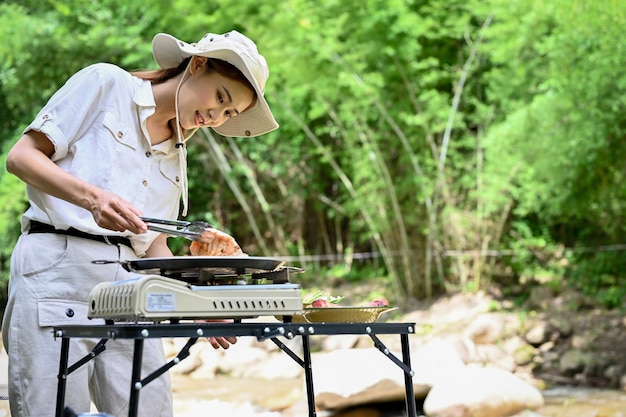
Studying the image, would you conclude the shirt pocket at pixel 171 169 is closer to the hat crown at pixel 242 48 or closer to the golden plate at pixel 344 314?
the hat crown at pixel 242 48

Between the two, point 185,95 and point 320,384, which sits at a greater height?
point 185,95

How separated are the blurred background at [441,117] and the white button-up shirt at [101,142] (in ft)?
18.1

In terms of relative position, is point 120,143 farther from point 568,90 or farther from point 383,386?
point 568,90

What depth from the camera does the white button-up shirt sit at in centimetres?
179

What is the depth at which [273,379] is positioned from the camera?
24.9 ft

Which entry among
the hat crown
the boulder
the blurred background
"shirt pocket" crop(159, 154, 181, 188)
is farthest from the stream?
the hat crown

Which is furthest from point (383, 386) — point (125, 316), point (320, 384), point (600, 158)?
point (125, 316)

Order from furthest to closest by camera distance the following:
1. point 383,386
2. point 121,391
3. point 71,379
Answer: point 383,386 → point 121,391 → point 71,379

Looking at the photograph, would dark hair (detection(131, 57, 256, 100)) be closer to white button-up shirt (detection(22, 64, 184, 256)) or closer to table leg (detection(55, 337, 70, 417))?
white button-up shirt (detection(22, 64, 184, 256))

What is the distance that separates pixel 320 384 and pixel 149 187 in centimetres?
423

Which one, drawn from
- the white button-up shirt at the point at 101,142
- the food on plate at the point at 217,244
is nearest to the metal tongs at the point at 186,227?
the food on plate at the point at 217,244

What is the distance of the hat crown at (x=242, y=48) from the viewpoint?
5.82 feet

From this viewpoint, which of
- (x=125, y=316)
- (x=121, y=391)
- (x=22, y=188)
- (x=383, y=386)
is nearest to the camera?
(x=125, y=316)

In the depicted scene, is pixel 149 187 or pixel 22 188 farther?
pixel 22 188
